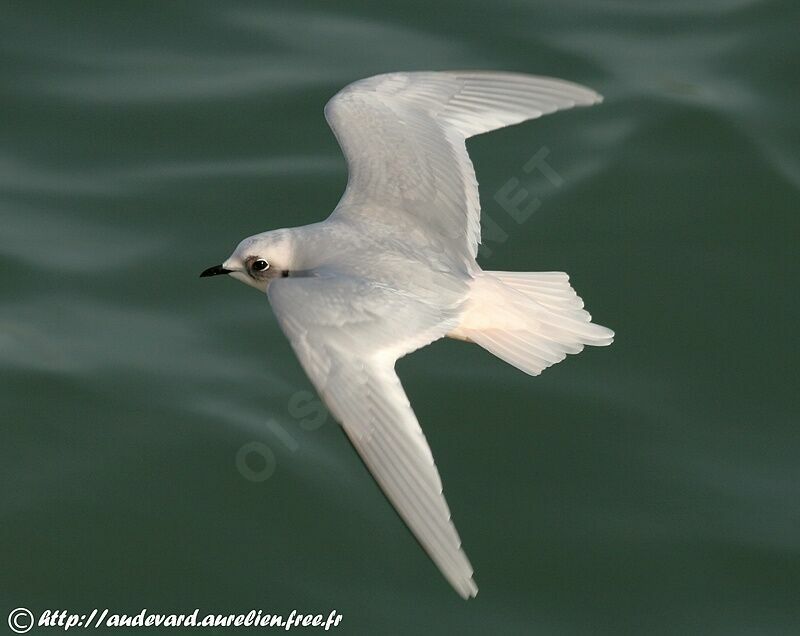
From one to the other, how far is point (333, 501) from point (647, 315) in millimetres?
1759

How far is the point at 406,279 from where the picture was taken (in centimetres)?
545

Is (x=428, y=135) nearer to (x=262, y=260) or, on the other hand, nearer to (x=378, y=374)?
(x=262, y=260)

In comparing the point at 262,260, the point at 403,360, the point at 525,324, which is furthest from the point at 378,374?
the point at 403,360

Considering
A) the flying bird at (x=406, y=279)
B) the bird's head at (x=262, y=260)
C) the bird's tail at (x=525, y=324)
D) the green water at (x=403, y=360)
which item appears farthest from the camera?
the green water at (x=403, y=360)

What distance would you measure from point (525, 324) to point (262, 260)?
3.33 feet

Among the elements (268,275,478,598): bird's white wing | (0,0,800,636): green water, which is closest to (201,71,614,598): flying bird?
(268,275,478,598): bird's white wing

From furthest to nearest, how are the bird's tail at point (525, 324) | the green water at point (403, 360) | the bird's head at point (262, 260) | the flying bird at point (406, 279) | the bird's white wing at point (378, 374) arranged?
the green water at point (403, 360) → the bird's head at point (262, 260) → the bird's tail at point (525, 324) → the flying bird at point (406, 279) → the bird's white wing at point (378, 374)

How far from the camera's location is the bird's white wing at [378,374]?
4.42 metres

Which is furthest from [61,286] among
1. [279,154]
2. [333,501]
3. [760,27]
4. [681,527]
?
[760,27]

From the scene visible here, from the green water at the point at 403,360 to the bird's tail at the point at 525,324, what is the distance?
872 mm

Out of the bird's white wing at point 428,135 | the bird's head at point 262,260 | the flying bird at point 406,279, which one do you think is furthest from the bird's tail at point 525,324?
the bird's head at point 262,260

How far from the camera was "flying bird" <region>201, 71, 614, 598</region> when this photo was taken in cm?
469

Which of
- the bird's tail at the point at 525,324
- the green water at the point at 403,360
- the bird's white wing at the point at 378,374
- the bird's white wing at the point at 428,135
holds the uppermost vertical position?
the bird's white wing at the point at 428,135

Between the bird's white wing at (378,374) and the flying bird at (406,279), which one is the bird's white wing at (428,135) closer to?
the flying bird at (406,279)
